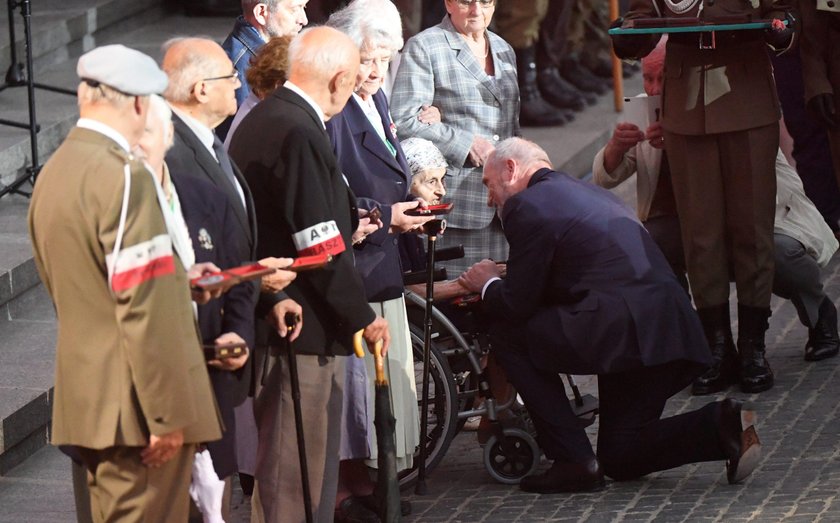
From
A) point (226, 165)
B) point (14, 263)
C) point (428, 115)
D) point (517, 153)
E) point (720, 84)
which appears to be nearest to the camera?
point (226, 165)

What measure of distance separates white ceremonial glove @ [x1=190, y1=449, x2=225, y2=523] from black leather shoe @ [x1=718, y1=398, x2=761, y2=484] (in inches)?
81.2

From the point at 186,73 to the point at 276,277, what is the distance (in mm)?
616

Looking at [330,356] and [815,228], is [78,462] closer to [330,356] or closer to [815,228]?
[330,356]

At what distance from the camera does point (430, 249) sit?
5938 mm

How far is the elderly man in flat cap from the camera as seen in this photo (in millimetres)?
3957

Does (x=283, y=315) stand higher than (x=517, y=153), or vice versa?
(x=517, y=153)

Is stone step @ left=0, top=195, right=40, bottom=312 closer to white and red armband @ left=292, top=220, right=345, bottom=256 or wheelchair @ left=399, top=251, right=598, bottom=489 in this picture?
wheelchair @ left=399, top=251, right=598, bottom=489

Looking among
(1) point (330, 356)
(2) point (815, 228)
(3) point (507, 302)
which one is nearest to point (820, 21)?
(2) point (815, 228)

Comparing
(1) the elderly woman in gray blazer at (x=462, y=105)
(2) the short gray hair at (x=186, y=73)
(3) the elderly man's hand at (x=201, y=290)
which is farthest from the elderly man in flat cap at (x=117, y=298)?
(1) the elderly woman in gray blazer at (x=462, y=105)

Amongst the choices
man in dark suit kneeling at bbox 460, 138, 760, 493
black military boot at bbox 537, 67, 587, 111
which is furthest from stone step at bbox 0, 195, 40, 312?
black military boot at bbox 537, 67, 587, 111

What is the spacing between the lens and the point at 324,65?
5023mm

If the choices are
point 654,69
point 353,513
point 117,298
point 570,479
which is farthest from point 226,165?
point 654,69

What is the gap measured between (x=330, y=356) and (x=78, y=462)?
1.12 meters

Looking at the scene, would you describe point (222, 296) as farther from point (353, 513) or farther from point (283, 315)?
point (353, 513)
